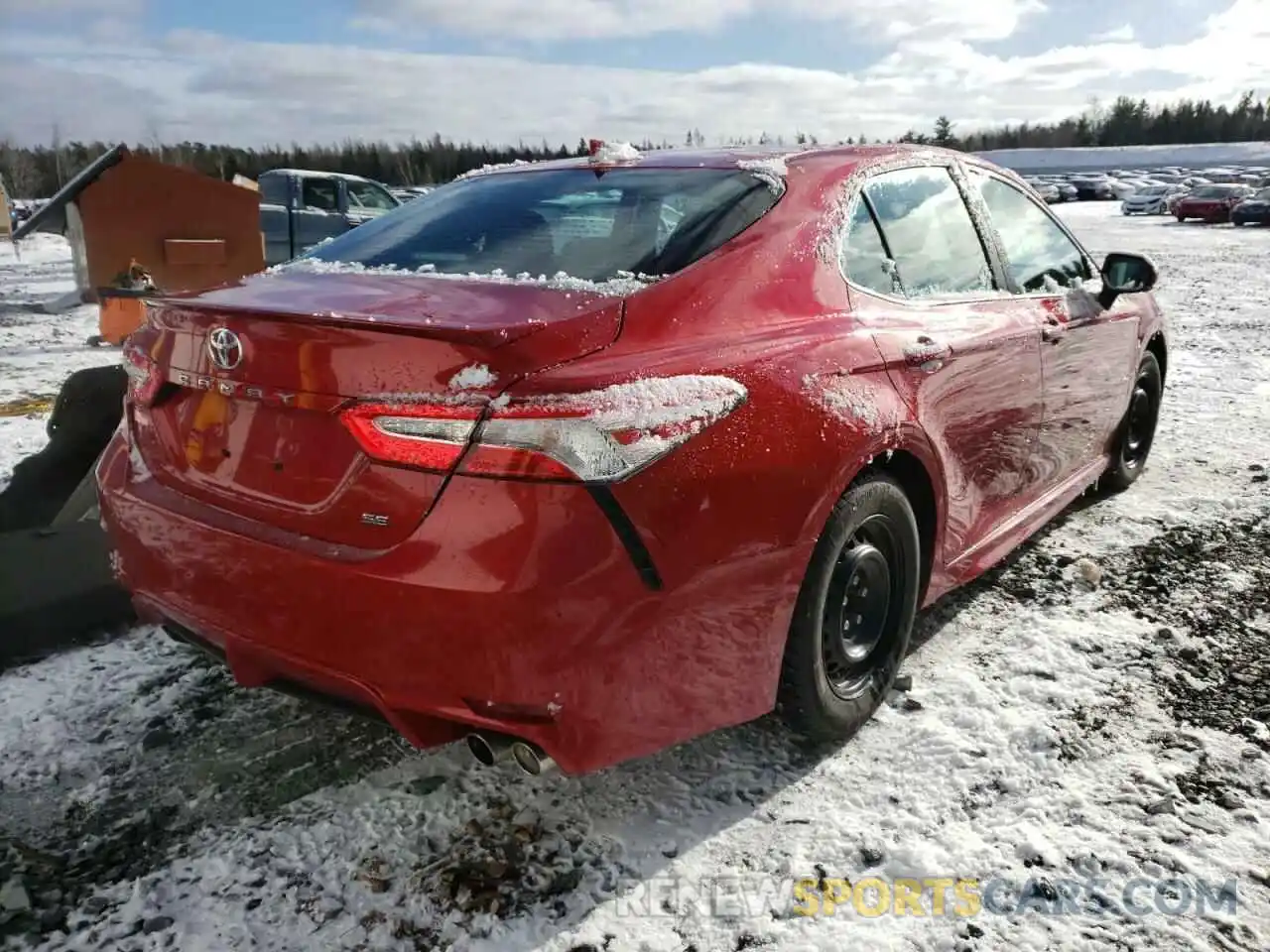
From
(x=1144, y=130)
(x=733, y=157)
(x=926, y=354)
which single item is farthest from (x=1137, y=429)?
(x=1144, y=130)

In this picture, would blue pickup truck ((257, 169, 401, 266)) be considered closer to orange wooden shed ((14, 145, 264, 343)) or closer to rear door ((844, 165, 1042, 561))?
orange wooden shed ((14, 145, 264, 343))

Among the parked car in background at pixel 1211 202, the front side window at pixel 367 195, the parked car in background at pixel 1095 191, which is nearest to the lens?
the front side window at pixel 367 195

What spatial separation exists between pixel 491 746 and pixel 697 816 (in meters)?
0.70

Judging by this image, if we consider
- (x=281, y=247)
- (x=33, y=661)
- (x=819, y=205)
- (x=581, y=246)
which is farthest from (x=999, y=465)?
(x=281, y=247)

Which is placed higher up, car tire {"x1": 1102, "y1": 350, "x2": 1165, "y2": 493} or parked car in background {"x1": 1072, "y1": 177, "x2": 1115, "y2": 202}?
parked car in background {"x1": 1072, "y1": 177, "x2": 1115, "y2": 202}

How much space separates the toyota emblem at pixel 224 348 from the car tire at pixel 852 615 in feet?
4.60

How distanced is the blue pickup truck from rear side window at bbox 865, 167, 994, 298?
14.3 metres

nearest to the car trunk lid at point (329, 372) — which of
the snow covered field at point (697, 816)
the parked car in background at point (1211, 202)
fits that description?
the snow covered field at point (697, 816)

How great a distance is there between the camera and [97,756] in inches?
105

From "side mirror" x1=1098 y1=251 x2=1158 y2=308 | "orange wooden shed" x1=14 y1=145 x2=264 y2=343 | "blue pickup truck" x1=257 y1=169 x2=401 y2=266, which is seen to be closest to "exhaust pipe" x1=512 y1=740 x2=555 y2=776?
"side mirror" x1=1098 y1=251 x2=1158 y2=308

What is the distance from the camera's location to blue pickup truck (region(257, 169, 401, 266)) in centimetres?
1617

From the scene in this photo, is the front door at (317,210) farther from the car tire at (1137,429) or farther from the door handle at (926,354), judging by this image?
the door handle at (926,354)

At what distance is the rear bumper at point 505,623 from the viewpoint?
1.85 metres

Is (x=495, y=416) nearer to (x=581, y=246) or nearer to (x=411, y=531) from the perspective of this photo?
(x=411, y=531)
